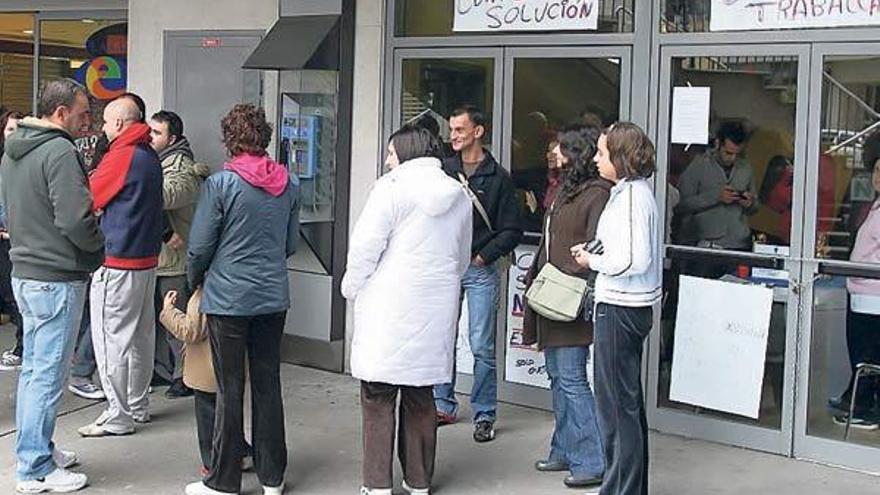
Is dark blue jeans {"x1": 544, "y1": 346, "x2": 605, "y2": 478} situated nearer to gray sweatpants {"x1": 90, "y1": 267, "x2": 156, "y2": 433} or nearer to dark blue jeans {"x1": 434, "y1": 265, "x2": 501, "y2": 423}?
dark blue jeans {"x1": 434, "y1": 265, "x2": 501, "y2": 423}

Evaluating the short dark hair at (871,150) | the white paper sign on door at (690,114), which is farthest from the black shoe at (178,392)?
the short dark hair at (871,150)

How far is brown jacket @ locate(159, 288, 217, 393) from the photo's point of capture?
18.7 feet

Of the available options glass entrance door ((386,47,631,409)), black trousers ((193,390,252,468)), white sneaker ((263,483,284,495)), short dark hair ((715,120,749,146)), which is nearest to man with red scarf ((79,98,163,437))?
black trousers ((193,390,252,468))

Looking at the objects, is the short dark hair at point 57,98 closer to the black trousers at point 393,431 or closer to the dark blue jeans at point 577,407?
the black trousers at point 393,431

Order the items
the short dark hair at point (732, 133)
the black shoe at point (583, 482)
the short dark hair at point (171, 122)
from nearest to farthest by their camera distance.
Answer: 1. the black shoe at point (583, 482)
2. the short dark hair at point (732, 133)
3. the short dark hair at point (171, 122)

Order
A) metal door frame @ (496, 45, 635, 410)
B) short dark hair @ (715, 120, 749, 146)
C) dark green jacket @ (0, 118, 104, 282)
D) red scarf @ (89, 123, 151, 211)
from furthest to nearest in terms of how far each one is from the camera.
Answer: metal door frame @ (496, 45, 635, 410), short dark hair @ (715, 120, 749, 146), red scarf @ (89, 123, 151, 211), dark green jacket @ (0, 118, 104, 282)

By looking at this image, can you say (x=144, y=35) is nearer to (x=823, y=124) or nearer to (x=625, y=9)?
(x=625, y=9)

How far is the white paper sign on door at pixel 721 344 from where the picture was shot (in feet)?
21.7

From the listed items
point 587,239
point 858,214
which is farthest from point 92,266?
point 858,214

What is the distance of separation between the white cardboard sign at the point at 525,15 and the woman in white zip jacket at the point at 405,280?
2.11 m

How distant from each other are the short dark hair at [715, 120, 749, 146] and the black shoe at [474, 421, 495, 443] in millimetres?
2022

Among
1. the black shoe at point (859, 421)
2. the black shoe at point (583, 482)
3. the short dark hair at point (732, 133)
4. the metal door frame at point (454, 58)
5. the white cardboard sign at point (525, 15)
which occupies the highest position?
the white cardboard sign at point (525, 15)

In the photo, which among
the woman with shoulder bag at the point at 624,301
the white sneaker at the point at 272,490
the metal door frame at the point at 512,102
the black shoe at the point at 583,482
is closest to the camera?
the woman with shoulder bag at the point at 624,301

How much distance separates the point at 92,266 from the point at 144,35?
3.88 meters
